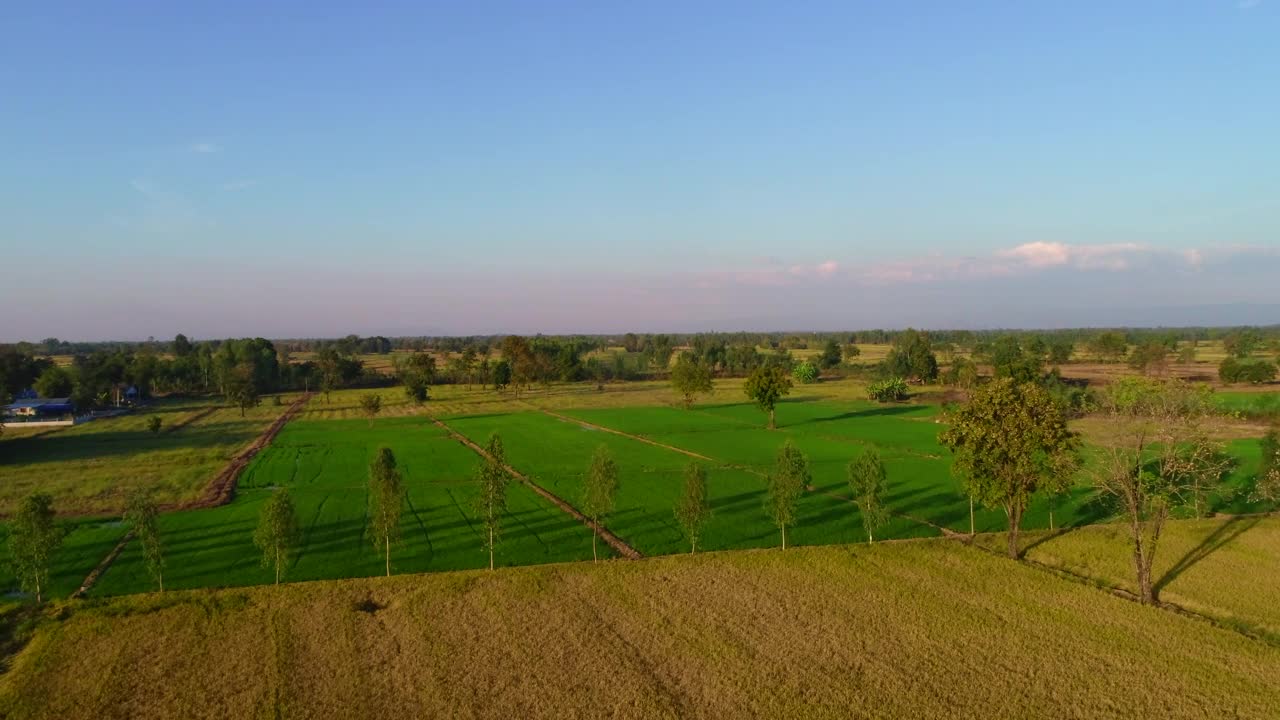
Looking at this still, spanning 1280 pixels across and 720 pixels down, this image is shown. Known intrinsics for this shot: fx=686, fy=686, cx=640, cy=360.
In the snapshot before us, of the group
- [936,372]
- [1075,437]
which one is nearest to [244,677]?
[1075,437]

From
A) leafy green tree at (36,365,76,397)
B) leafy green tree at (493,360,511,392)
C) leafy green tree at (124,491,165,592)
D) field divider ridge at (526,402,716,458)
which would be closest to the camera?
leafy green tree at (124,491,165,592)

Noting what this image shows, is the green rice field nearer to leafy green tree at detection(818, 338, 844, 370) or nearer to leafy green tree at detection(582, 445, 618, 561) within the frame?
leafy green tree at detection(582, 445, 618, 561)

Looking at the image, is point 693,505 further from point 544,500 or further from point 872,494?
point 544,500

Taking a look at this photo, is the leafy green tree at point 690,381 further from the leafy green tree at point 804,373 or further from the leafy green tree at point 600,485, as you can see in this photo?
the leafy green tree at point 600,485

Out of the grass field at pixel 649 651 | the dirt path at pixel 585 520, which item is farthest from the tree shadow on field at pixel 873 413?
the grass field at pixel 649 651

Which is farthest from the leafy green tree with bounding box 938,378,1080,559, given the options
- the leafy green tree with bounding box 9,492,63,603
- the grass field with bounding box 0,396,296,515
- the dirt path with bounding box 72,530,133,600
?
the grass field with bounding box 0,396,296,515

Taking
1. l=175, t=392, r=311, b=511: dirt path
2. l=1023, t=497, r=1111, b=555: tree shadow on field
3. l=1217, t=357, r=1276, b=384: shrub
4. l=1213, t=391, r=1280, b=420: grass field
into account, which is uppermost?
l=1217, t=357, r=1276, b=384: shrub
